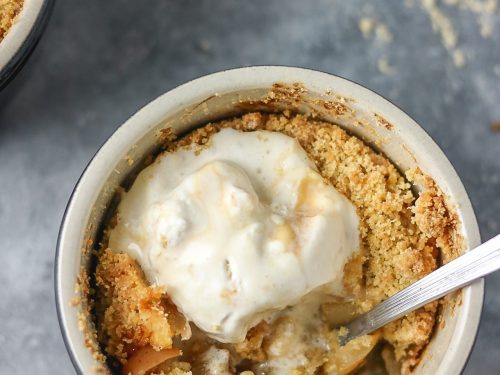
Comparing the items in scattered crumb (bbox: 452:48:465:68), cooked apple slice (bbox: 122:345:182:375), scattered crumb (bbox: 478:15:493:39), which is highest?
scattered crumb (bbox: 478:15:493:39)

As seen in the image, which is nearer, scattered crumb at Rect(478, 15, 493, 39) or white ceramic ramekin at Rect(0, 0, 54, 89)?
white ceramic ramekin at Rect(0, 0, 54, 89)

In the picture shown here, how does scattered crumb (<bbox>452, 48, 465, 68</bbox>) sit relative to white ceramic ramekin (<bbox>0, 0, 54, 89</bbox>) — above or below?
below

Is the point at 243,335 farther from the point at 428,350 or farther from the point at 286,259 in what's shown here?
the point at 428,350

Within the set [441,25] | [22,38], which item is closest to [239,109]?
[22,38]

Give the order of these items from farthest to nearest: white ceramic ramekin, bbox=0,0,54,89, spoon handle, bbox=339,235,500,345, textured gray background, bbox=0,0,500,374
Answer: textured gray background, bbox=0,0,500,374 < white ceramic ramekin, bbox=0,0,54,89 < spoon handle, bbox=339,235,500,345

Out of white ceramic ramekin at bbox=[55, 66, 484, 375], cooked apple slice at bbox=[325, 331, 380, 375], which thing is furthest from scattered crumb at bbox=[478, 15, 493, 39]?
cooked apple slice at bbox=[325, 331, 380, 375]

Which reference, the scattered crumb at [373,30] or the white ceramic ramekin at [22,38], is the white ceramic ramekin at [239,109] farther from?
the scattered crumb at [373,30]

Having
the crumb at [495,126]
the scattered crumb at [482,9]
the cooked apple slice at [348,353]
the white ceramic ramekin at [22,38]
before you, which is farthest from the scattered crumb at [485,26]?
the white ceramic ramekin at [22,38]

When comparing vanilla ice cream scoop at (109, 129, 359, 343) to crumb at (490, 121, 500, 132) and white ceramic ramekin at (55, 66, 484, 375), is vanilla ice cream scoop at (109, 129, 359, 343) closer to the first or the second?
white ceramic ramekin at (55, 66, 484, 375)

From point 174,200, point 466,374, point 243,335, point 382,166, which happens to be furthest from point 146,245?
point 466,374
